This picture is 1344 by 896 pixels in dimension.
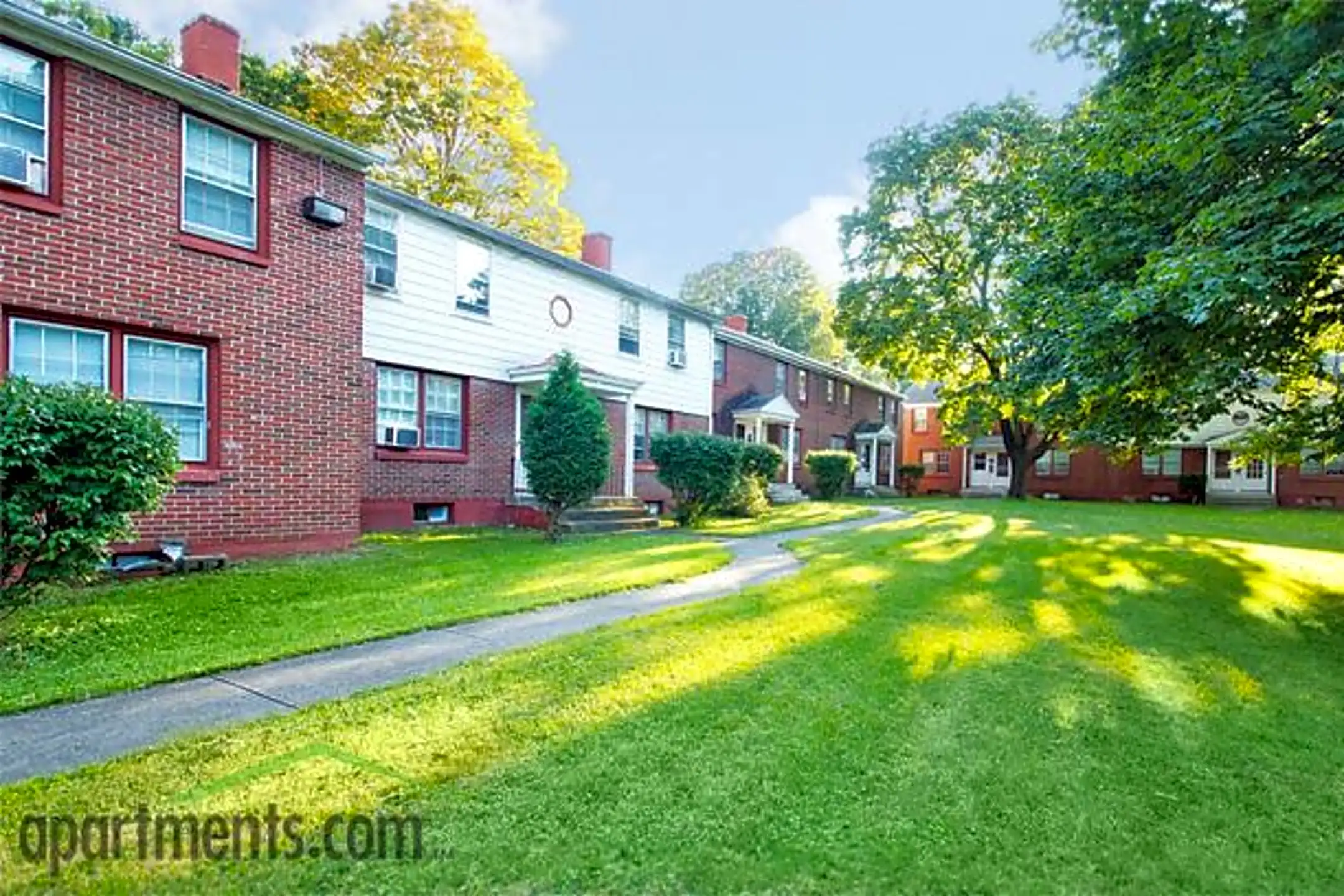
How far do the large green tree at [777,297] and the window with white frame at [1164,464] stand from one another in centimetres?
1959

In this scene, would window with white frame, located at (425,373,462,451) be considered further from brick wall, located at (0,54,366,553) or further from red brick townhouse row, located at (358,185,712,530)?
brick wall, located at (0,54,366,553)

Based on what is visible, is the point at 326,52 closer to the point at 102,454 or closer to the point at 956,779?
the point at 102,454

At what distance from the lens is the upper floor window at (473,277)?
13.4 m

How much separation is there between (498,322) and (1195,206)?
11.5 meters

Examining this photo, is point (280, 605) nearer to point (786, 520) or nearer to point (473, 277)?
point (473, 277)

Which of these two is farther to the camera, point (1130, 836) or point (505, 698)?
point (505, 698)

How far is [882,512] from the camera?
19844 millimetres

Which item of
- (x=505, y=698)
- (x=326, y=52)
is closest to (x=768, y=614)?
(x=505, y=698)

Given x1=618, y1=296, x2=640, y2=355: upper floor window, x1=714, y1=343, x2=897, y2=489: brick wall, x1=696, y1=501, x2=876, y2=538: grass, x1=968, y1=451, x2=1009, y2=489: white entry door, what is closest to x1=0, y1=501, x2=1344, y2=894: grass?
x1=696, y1=501, x2=876, y2=538: grass

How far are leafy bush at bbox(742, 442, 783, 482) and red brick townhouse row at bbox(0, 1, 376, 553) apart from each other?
9.14m

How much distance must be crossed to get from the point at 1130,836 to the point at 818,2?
12782 mm

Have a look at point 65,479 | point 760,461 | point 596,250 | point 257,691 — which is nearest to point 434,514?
point 760,461

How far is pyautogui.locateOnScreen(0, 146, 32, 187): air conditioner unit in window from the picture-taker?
691 cm

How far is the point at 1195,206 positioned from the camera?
273 inches
